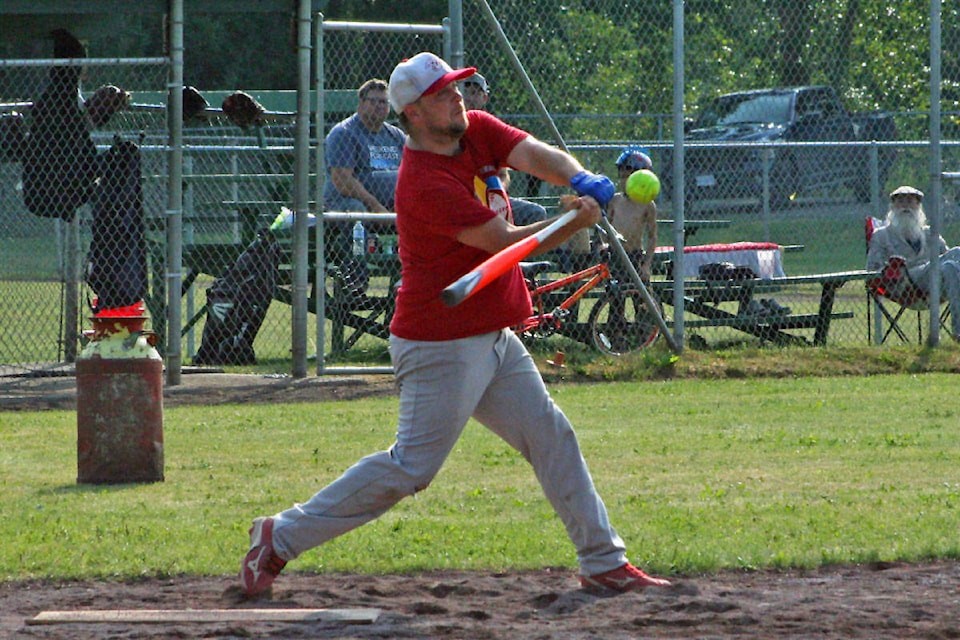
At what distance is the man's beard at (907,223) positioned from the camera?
14141 mm

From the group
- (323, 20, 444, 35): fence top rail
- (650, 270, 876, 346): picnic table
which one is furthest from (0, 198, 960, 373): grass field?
(323, 20, 444, 35): fence top rail

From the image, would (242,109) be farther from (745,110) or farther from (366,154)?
(745,110)

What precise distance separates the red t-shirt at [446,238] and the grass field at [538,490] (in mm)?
1102

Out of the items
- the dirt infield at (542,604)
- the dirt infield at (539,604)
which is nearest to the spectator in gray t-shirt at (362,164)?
the dirt infield at (539,604)

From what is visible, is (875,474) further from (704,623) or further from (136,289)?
(136,289)

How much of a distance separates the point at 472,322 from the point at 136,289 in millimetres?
7120

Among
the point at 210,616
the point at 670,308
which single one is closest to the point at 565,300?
the point at 670,308

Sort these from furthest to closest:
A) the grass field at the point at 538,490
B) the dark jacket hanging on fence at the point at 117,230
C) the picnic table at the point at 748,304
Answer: the picnic table at the point at 748,304, the dark jacket hanging on fence at the point at 117,230, the grass field at the point at 538,490

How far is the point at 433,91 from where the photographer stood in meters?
5.18

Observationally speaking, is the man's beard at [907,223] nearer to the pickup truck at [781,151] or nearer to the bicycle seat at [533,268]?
the bicycle seat at [533,268]

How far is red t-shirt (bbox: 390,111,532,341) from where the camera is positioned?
16.9 feet

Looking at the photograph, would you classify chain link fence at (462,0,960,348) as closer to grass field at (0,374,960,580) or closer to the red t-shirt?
grass field at (0,374,960,580)

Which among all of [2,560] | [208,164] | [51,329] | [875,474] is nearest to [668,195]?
[208,164]

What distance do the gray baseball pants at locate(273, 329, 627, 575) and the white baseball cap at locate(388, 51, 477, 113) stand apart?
0.85 metres
